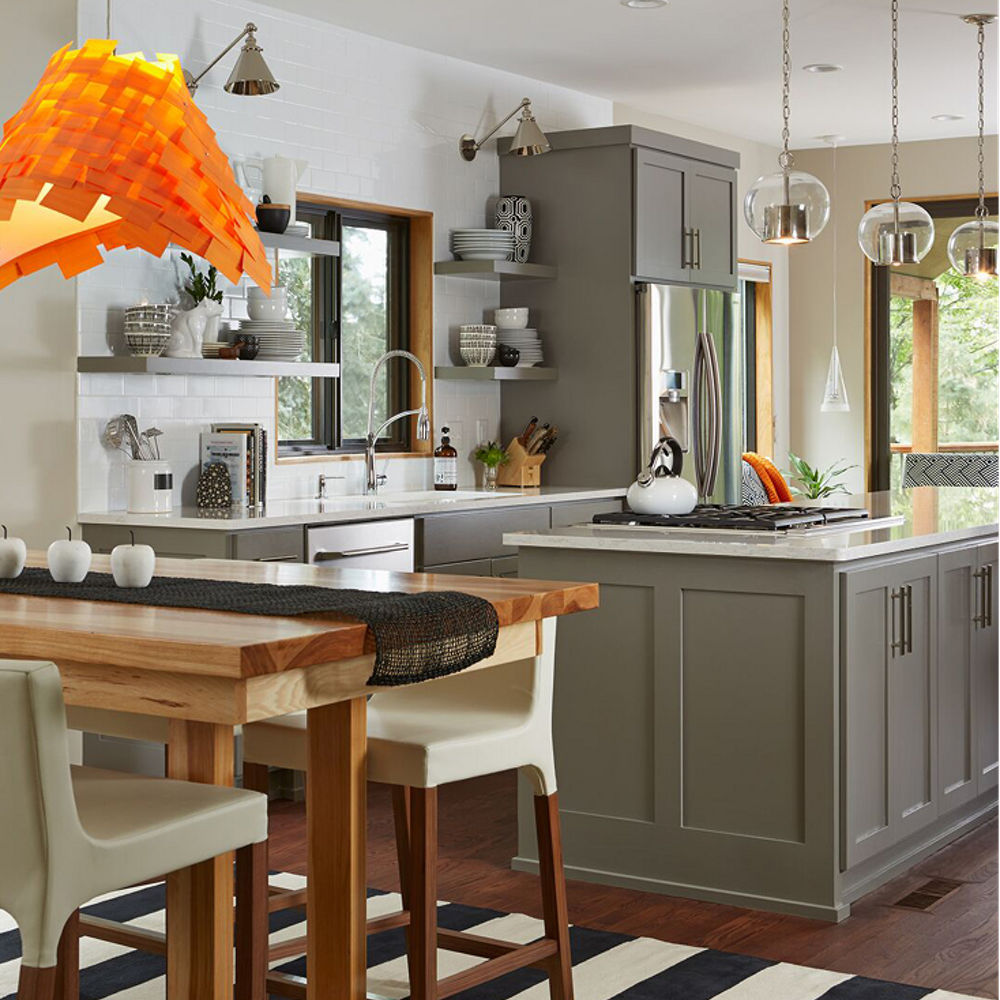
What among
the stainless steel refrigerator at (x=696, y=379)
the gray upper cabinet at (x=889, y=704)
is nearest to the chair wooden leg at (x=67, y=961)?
the gray upper cabinet at (x=889, y=704)

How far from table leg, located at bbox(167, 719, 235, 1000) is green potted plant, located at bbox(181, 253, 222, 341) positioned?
305cm

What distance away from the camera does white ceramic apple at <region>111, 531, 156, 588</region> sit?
286cm

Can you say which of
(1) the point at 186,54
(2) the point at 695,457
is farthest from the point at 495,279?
(1) the point at 186,54

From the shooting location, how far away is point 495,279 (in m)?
7.15

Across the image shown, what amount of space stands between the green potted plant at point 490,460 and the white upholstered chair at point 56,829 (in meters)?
4.59

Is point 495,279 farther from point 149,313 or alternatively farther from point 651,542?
point 651,542

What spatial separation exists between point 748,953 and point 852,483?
6.60 metres

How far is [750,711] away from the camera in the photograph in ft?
12.7

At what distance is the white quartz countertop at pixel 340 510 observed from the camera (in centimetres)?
488

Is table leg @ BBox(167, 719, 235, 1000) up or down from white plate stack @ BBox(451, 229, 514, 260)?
down

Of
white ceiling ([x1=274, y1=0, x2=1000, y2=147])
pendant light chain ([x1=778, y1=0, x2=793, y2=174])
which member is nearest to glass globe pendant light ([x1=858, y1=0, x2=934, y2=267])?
pendant light chain ([x1=778, y1=0, x2=793, y2=174])

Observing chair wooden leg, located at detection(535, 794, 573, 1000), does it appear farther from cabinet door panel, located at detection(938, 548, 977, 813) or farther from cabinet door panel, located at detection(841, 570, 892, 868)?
cabinet door panel, located at detection(938, 548, 977, 813)

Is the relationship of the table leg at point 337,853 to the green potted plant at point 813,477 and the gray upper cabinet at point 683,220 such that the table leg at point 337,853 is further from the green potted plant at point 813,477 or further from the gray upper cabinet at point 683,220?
the green potted plant at point 813,477

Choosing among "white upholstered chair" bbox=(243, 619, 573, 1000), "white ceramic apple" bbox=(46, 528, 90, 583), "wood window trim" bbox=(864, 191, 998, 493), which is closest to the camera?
"white upholstered chair" bbox=(243, 619, 573, 1000)
